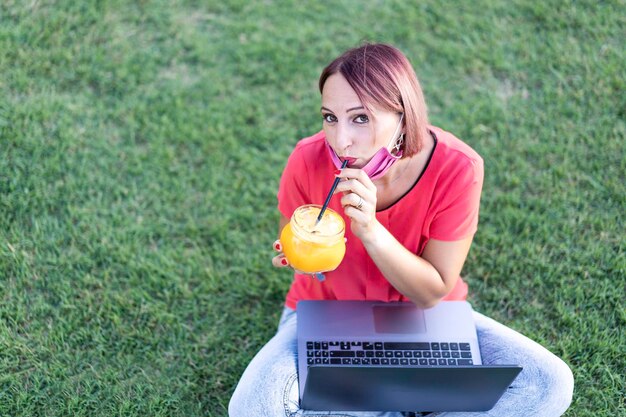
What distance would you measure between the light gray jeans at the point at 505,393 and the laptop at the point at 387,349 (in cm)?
5

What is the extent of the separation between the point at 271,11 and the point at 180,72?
31.3 inches

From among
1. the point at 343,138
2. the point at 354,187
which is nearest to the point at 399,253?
the point at 354,187

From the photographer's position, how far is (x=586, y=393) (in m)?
3.35

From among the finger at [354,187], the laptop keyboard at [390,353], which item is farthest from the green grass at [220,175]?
the finger at [354,187]

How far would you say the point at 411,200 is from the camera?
2.80 meters

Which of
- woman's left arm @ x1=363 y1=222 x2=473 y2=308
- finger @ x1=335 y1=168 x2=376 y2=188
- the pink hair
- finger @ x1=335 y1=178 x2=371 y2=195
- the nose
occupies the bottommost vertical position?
woman's left arm @ x1=363 y1=222 x2=473 y2=308

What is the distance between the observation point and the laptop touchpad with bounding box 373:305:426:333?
3.03 m

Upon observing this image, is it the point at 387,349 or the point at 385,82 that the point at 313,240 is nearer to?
the point at 385,82

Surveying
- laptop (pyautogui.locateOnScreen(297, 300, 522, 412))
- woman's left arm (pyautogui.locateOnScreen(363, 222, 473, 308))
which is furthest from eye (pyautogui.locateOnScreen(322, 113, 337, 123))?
laptop (pyautogui.locateOnScreen(297, 300, 522, 412))

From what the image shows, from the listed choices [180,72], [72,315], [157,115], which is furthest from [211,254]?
[180,72]

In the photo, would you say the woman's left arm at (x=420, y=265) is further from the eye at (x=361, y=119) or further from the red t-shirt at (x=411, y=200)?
the eye at (x=361, y=119)

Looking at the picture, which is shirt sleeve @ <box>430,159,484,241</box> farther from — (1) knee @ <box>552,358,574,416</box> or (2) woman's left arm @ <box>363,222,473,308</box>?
(1) knee @ <box>552,358,574,416</box>

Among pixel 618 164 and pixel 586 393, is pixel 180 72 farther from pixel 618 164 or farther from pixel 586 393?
pixel 586 393

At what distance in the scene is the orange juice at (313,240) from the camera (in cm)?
248
